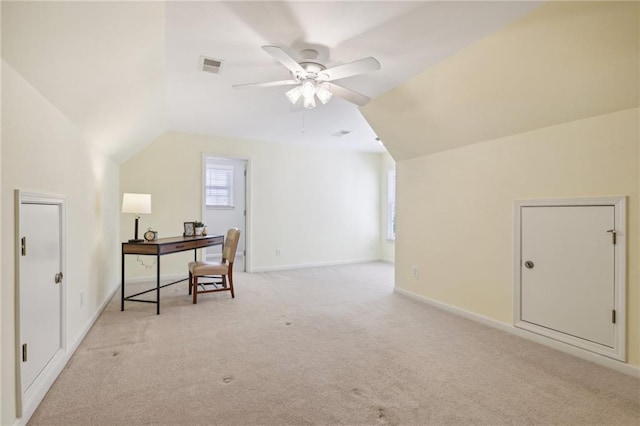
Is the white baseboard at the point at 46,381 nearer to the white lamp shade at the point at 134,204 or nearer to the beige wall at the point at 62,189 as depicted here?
the beige wall at the point at 62,189

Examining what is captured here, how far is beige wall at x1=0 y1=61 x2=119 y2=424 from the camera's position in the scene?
162cm

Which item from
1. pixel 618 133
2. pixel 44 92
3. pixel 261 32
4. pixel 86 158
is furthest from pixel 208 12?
pixel 618 133

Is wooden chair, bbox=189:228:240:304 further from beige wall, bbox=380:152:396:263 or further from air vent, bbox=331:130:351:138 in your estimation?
beige wall, bbox=380:152:396:263

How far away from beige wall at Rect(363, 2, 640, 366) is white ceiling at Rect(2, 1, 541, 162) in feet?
0.96

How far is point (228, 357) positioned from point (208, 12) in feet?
8.23

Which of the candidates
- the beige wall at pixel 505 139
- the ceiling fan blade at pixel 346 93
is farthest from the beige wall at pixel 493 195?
the ceiling fan blade at pixel 346 93

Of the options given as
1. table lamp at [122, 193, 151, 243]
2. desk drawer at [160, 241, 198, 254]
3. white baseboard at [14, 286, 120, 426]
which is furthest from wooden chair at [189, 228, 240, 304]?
white baseboard at [14, 286, 120, 426]

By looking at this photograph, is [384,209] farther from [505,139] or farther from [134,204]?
[134,204]

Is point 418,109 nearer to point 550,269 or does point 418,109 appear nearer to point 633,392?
point 550,269

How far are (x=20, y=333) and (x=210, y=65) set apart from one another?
2380 millimetres

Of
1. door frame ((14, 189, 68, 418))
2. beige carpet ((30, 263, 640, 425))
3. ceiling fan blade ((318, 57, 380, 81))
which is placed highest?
ceiling fan blade ((318, 57, 380, 81))

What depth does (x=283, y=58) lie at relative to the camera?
2.19 m

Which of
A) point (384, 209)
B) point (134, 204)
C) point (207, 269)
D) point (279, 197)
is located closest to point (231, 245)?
point (207, 269)

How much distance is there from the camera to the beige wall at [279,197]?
521 centimetres
